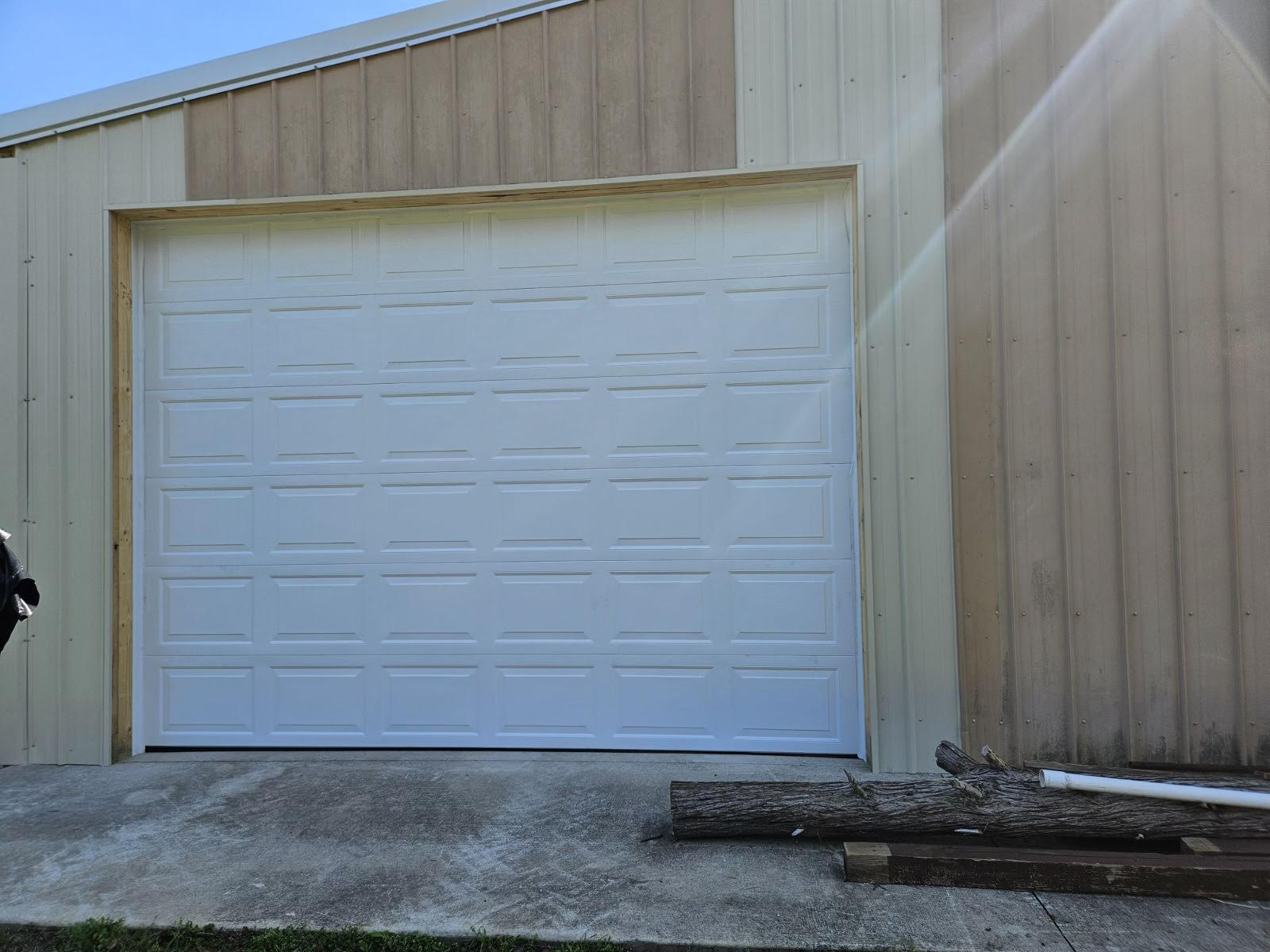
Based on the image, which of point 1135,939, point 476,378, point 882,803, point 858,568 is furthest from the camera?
point 476,378

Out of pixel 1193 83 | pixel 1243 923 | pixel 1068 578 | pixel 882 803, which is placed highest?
pixel 1193 83

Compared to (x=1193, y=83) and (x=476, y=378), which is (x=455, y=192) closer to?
(x=476, y=378)

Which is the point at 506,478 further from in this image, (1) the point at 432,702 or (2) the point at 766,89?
(2) the point at 766,89

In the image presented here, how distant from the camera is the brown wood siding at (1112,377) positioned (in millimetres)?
3760

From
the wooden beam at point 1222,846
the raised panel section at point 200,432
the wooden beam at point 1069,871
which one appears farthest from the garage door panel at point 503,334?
the wooden beam at point 1222,846

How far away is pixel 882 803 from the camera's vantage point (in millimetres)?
3062

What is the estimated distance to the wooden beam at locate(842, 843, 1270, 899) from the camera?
9.18 feet

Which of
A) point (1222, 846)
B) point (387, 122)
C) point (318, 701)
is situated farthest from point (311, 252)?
point (1222, 846)

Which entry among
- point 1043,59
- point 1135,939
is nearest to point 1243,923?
point 1135,939

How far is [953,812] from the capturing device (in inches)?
119

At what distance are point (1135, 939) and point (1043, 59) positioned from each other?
3775 millimetres

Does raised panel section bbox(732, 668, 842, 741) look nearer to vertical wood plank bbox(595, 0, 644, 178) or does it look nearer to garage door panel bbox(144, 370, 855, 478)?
garage door panel bbox(144, 370, 855, 478)

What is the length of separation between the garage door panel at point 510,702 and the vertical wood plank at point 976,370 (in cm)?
65

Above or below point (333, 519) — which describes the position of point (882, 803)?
below
